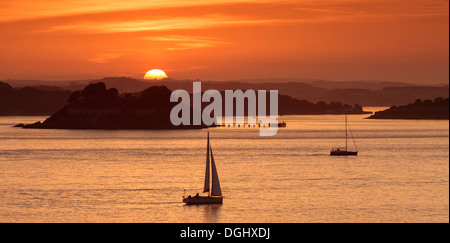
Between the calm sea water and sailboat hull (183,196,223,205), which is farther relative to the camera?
sailboat hull (183,196,223,205)

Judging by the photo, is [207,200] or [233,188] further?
[233,188]

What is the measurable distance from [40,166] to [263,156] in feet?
109

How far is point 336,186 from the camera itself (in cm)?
5897

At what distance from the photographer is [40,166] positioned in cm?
8288

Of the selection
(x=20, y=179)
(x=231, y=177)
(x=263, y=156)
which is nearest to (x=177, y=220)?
(x=231, y=177)

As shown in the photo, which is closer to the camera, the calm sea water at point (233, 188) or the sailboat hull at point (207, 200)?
the calm sea water at point (233, 188)

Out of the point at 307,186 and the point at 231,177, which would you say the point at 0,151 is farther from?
the point at 307,186

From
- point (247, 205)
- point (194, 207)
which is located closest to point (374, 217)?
point (247, 205)
